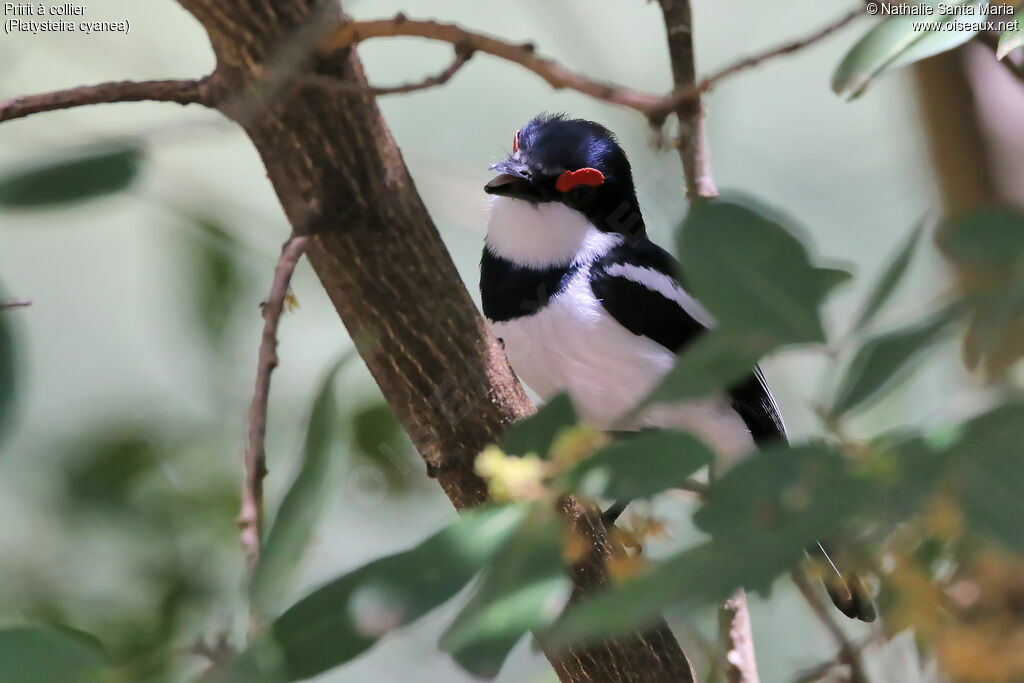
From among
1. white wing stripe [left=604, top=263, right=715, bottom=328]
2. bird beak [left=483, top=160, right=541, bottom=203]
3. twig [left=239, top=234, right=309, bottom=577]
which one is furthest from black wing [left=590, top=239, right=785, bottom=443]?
twig [left=239, top=234, right=309, bottom=577]

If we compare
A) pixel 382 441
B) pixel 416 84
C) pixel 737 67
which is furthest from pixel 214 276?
pixel 737 67

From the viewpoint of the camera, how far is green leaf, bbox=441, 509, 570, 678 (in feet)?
1.42

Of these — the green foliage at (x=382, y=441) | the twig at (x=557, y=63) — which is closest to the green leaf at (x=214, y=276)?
the green foliage at (x=382, y=441)

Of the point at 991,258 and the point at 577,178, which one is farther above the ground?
the point at 991,258

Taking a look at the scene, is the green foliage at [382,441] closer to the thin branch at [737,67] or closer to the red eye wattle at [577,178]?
the red eye wattle at [577,178]

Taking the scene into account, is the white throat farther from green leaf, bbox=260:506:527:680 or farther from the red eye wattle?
green leaf, bbox=260:506:527:680

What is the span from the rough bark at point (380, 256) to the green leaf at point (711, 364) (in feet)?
1.62

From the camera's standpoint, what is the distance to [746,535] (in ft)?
1.34

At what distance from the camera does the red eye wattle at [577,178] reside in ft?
4.53

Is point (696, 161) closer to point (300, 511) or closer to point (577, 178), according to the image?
point (577, 178)

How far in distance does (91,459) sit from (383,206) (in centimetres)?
44

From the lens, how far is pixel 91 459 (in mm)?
1103

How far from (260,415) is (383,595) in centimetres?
27

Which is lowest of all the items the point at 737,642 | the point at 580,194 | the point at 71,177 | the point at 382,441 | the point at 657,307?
the point at 737,642
